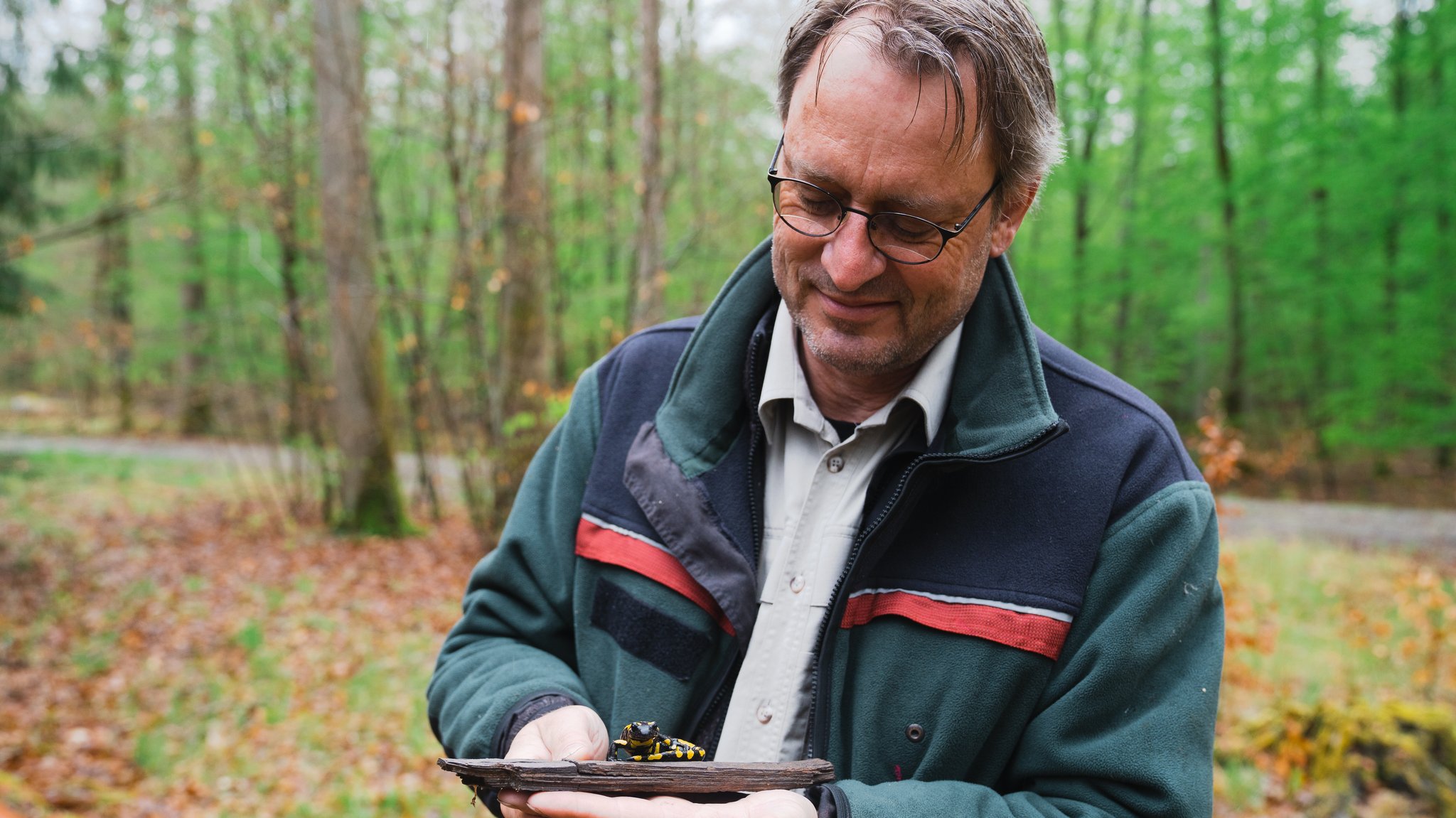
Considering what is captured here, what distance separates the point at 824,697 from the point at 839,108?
1024 mm

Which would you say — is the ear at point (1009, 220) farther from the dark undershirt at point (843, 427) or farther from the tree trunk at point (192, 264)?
the tree trunk at point (192, 264)

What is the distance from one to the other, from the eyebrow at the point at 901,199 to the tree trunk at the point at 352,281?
8.21m

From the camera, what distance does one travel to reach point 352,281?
9469 millimetres

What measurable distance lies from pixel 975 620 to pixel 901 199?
72cm

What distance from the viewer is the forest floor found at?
15.9 feet

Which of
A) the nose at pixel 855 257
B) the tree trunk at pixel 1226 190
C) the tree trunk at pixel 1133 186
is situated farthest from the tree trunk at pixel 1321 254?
the nose at pixel 855 257

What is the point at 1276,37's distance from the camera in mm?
14758

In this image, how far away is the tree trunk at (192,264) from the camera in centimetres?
881

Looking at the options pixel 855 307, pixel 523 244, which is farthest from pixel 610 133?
pixel 855 307

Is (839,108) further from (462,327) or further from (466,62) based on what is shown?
(462,327)

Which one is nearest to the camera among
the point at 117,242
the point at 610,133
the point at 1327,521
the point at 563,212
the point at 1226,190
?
the point at 563,212

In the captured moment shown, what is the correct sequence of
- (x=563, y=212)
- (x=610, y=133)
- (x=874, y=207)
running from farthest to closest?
(x=610, y=133) < (x=563, y=212) < (x=874, y=207)

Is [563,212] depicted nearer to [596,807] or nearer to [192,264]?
[596,807]

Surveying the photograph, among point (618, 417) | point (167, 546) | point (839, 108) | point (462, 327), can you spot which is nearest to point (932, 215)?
point (839, 108)
